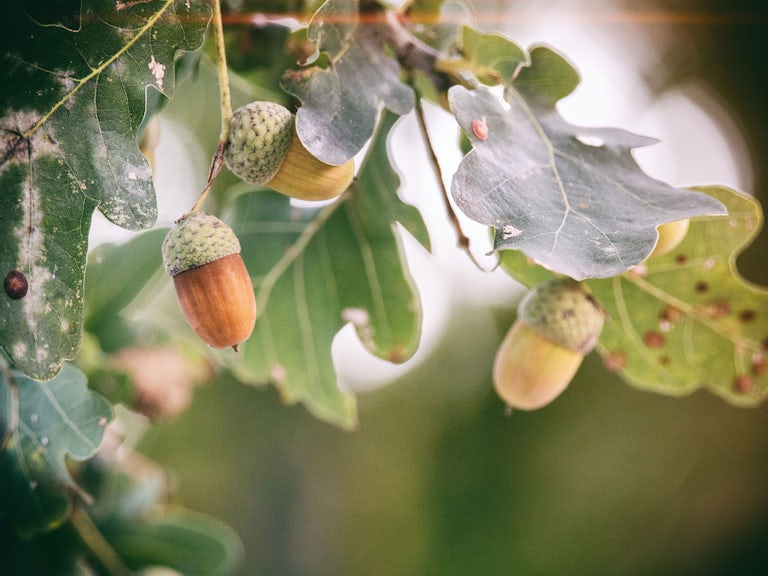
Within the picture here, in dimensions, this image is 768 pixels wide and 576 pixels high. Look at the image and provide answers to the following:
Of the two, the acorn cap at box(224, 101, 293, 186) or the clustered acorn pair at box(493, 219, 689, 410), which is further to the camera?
the clustered acorn pair at box(493, 219, 689, 410)

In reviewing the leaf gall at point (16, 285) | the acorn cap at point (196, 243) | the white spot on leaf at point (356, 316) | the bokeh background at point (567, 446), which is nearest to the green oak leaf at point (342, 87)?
the acorn cap at point (196, 243)

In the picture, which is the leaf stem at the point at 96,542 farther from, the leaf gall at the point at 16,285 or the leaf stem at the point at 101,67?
the leaf stem at the point at 101,67

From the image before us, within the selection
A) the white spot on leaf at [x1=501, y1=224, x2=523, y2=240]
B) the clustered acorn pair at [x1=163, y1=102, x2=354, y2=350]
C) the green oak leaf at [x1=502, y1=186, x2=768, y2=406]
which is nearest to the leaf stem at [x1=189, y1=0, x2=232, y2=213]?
the clustered acorn pair at [x1=163, y1=102, x2=354, y2=350]

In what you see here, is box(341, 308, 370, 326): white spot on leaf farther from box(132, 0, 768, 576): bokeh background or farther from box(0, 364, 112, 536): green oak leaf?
box(132, 0, 768, 576): bokeh background

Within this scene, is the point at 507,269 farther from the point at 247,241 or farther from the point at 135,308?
the point at 135,308

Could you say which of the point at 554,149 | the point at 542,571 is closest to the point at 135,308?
the point at 554,149
